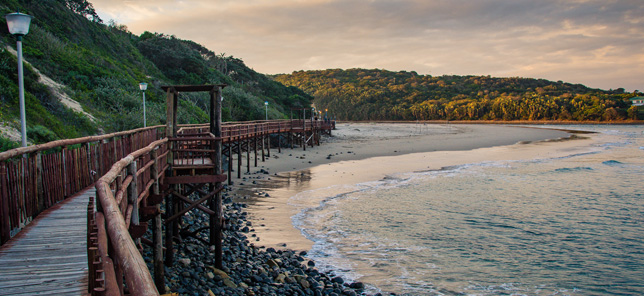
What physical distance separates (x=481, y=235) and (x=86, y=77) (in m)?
25.1

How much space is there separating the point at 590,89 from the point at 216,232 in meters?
194

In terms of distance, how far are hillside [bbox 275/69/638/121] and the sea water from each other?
114 meters

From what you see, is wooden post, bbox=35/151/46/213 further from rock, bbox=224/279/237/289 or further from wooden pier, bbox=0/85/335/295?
rock, bbox=224/279/237/289

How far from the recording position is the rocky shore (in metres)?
7.56

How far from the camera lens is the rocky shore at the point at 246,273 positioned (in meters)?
7.56

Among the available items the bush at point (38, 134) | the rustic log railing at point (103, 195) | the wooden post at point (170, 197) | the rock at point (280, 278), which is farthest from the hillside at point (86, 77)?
the rock at point (280, 278)

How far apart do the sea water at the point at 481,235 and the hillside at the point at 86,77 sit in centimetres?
971

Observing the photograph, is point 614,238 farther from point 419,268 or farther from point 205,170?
point 205,170

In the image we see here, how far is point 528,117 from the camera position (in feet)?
408

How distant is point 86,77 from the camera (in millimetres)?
26234

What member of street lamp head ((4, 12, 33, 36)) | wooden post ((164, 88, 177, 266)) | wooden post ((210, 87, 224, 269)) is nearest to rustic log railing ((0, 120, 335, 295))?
wooden post ((164, 88, 177, 266))

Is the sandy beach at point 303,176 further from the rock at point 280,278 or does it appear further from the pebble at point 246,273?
the rock at point 280,278

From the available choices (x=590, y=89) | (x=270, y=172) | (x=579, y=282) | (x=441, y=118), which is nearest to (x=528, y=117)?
(x=441, y=118)

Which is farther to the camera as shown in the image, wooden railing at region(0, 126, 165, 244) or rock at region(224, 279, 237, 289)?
rock at region(224, 279, 237, 289)
